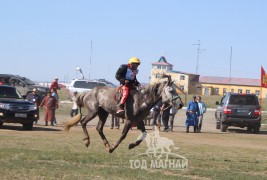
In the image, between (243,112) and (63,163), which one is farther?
(243,112)

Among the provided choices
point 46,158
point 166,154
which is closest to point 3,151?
point 46,158

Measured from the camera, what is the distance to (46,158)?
1362 centimetres

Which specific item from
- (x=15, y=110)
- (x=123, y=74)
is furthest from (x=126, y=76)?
(x=15, y=110)

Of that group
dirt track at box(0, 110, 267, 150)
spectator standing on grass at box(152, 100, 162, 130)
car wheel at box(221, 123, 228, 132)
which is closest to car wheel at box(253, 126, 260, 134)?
car wheel at box(221, 123, 228, 132)

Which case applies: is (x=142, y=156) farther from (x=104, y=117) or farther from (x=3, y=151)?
(x=3, y=151)

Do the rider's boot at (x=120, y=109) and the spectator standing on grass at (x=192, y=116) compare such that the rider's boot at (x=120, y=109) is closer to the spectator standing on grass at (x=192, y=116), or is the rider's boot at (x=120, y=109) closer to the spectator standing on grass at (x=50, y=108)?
the spectator standing on grass at (x=192, y=116)

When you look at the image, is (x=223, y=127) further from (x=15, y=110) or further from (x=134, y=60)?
(x=134, y=60)

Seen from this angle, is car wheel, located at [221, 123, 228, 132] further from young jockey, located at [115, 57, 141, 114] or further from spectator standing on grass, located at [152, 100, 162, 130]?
young jockey, located at [115, 57, 141, 114]

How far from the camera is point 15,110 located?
24125 millimetres

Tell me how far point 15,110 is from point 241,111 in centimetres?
1152

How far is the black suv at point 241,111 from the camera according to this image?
29594 millimetres

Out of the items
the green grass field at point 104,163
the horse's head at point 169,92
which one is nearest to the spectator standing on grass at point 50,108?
the green grass field at point 104,163

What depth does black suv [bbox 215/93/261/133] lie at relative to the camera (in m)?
29.6

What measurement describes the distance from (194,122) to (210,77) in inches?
4667
